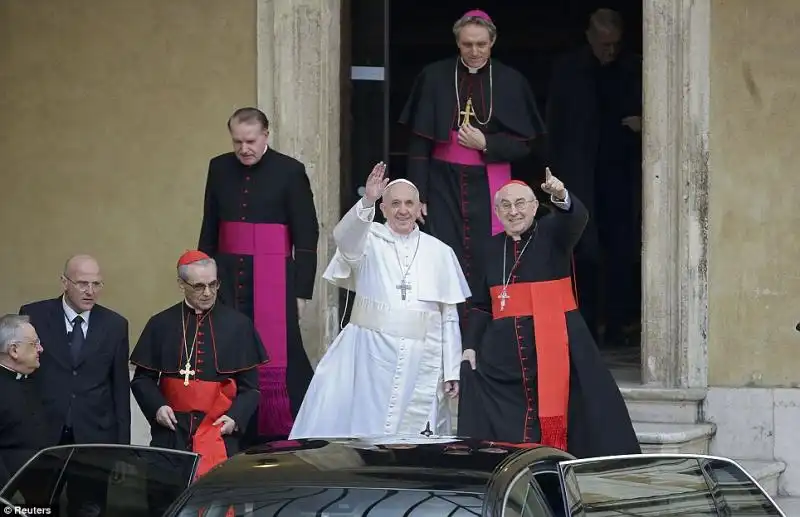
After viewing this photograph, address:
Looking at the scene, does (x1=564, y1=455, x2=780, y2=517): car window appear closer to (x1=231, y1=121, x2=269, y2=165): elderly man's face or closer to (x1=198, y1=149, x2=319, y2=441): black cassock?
(x1=198, y1=149, x2=319, y2=441): black cassock

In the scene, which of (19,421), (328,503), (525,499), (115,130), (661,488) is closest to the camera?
(328,503)

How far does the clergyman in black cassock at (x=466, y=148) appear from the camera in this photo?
29.2 feet

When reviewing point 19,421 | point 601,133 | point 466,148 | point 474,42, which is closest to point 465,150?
point 466,148

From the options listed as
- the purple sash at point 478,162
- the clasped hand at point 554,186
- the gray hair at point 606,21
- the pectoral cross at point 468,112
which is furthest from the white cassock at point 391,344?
the gray hair at point 606,21

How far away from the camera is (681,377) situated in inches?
365

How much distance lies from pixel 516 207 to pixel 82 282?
2.00m

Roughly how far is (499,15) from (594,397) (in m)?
6.96

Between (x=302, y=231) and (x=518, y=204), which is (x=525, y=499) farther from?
(x=302, y=231)

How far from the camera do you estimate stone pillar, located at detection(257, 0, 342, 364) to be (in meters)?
9.56

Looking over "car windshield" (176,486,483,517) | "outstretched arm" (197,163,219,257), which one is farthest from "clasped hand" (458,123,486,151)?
"car windshield" (176,486,483,517)

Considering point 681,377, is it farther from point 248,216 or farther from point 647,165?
point 248,216

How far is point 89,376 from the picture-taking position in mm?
7363

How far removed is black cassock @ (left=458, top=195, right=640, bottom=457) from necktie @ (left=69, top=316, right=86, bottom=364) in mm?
1767

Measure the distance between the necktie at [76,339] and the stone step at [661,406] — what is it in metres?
3.20
